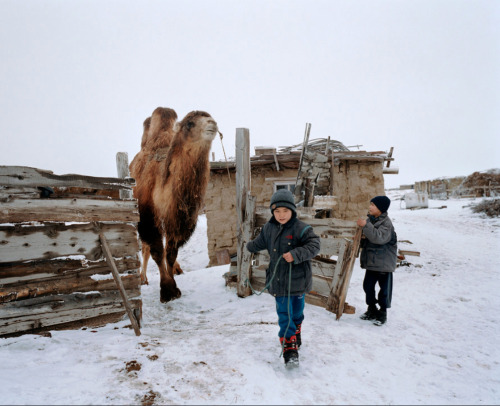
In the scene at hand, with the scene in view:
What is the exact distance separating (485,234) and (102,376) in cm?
1468

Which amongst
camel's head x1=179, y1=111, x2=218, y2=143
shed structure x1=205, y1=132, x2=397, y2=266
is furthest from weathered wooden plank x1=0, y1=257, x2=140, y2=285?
shed structure x1=205, y1=132, x2=397, y2=266

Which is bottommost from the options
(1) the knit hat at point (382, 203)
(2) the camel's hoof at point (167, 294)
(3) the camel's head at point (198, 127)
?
(2) the camel's hoof at point (167, 294)

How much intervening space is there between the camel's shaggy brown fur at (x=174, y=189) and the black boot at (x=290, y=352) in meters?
2.64

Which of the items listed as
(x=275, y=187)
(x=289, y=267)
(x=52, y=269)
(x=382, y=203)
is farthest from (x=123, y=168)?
(x=275, y=187)

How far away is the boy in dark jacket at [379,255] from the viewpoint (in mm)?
3324

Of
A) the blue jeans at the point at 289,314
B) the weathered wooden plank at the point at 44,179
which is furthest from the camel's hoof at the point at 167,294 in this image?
the blue jeans at the point at 289,314

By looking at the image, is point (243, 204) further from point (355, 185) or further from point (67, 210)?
point (355, 185)

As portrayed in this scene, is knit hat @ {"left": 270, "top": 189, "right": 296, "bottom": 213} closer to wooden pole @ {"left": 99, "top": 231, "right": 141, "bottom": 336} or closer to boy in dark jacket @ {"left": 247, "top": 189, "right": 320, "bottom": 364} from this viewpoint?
boy in dark jacket @ {"left": 247, "top": 189, "right": 320, "bottom": 364}

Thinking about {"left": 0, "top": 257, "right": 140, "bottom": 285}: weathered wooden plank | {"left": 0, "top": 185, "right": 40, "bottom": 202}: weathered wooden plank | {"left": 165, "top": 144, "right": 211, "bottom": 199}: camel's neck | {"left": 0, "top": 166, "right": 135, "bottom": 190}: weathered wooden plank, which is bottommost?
{"left": 0, "top": 257, "right": 140, "bottom": 285}: weathered wooden plank

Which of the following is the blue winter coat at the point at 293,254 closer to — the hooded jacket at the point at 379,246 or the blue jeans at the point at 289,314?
the blue jeans at the point at 289,314

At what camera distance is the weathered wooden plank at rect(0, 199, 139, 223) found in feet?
8.80

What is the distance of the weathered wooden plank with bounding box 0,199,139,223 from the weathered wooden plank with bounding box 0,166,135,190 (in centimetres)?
17

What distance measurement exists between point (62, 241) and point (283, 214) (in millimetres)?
2359

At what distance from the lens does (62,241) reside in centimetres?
289
